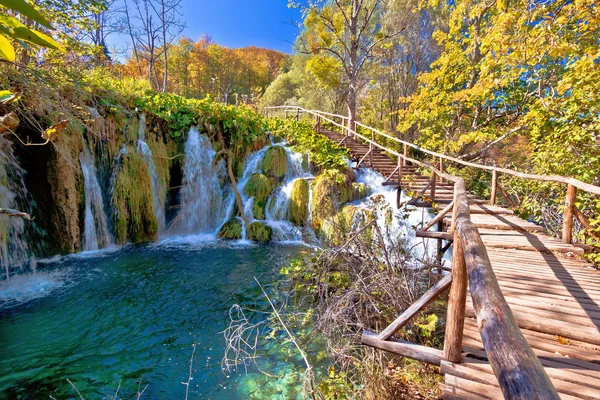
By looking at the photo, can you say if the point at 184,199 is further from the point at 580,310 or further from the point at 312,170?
the point at 580,310

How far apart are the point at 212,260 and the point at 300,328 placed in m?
3.74

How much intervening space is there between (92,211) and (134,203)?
1028mm

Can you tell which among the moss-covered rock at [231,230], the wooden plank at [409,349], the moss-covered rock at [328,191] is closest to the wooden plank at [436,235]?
the wooden plank at [409,349]

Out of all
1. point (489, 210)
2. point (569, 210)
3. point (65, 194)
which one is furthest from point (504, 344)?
point (65, 194)

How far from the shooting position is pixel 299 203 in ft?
32.6

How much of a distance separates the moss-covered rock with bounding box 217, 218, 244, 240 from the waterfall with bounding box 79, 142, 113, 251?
318 cm

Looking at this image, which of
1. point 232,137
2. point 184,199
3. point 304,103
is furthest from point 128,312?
point 304,103

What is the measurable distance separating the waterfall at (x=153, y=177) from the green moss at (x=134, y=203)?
0.27 m

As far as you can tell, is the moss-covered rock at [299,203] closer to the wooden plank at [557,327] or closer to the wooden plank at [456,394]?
the wooden plank at [557,327]

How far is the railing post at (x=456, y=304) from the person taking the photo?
6.49 ft

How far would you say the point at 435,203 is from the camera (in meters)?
6.76

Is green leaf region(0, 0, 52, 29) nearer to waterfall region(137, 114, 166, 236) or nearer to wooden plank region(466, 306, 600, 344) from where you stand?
wooden plank region(466, 306, 600, 344)

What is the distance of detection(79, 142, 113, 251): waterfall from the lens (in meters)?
7.79

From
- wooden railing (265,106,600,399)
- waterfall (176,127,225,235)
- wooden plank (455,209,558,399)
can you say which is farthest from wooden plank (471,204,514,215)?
waterfall (176,127,225,235)
